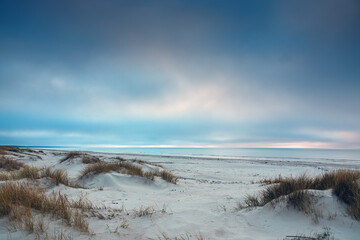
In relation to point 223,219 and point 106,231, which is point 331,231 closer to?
point 223,219

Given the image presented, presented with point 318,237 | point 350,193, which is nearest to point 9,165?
point 318,237

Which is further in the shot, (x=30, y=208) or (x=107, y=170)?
(x=107, y=170)

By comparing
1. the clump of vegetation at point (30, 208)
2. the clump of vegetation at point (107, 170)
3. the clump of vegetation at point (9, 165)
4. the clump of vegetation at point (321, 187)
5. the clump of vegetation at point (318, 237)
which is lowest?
the clump of vegetation at point (9, 165)

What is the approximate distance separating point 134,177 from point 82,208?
396cm

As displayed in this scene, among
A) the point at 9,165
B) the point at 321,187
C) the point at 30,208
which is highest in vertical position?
the point at 321,187

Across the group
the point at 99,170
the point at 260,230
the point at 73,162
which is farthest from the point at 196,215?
the point at 73,162

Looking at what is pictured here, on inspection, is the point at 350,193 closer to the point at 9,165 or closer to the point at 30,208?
the point at 30,208

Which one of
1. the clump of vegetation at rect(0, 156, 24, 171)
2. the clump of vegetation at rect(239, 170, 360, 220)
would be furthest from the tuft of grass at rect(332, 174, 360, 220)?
the clump of vegetation at rect(0, 156, 24, 171)

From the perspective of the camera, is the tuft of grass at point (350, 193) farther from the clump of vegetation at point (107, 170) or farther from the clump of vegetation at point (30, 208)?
the clump of vegetation at point (107, 170)

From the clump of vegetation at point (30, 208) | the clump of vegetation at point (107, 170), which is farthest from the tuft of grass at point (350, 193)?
the clump of vegetation at point (107, 170)

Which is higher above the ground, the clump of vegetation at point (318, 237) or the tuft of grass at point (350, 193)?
the tuft of grass at point (350, 193)

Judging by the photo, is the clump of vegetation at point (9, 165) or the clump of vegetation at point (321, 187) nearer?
the clump of vegetation at point (321, 187)

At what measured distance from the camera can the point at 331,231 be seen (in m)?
2.64

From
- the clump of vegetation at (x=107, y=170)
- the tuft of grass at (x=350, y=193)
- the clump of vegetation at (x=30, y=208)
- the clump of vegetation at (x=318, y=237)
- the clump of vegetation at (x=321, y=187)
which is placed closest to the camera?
the clump of vegetation at (x=318, y=237)
